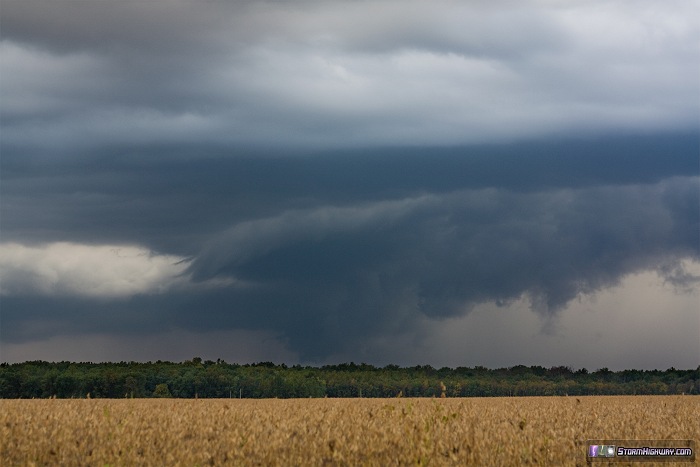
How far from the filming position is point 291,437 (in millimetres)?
26734

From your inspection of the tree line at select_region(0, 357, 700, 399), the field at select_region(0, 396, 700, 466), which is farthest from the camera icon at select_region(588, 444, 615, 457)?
the tree line at select_region(0, 357, 700, 399)

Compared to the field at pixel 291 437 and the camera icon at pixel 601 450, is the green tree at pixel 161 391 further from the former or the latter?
the camera icon at pixel 601 450

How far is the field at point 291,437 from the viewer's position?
24312 mm

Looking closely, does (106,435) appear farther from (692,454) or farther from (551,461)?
(692,454)

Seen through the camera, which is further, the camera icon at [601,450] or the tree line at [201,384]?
the tree line at [201,384]

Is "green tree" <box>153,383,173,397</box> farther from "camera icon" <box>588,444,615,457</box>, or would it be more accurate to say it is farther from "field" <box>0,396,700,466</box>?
"camera icon" <box>588,444,615,457</box>

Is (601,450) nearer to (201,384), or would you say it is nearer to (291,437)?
(291,437)

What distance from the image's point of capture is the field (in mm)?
24312

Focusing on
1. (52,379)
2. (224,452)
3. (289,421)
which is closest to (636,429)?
(289,421)

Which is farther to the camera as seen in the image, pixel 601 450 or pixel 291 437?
pixel 291 437

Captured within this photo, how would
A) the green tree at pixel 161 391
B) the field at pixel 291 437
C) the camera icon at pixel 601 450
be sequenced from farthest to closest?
1. the green tree at pixel 161 391
2. the camera icon at pixel 601 450
3. the field at pixel 291 437

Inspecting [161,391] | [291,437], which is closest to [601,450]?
[291,437]

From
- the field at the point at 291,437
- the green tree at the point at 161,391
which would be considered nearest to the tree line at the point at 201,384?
the green tree at the point at 161,391

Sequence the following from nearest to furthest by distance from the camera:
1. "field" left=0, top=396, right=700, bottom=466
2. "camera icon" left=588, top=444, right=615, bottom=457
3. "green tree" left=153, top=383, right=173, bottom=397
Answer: "field" left=0, top=396, right=700, bottom=466 → "camera icon" left=588, top=444, right=615, bottom=457 → "green tree" left=153, top=383, right=173, bottom=397
